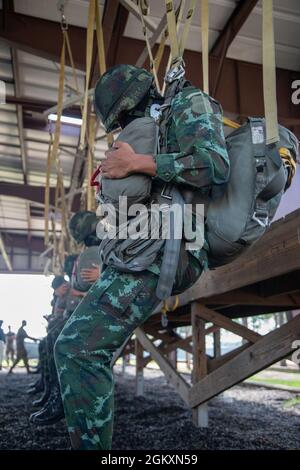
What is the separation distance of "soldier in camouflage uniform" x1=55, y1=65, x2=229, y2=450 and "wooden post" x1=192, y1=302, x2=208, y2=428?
2253 mm

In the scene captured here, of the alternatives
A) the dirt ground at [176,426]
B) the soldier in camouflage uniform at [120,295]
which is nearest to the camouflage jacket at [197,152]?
the soldier in camouflage uniform at [120,295]

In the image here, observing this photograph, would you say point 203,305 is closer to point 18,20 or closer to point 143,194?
point 143,194

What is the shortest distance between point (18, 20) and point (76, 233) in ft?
10.4

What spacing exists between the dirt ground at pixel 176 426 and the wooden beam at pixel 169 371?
0.92 feet

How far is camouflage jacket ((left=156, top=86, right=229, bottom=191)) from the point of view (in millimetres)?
1329

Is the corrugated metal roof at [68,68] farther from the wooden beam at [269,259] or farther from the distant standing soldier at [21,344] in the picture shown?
the distant standing soldier at [21,344]

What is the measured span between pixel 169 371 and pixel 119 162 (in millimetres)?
3380

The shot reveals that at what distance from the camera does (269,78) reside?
52.9 inches

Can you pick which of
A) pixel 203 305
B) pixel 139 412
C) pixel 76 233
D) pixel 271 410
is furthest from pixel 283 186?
pixel 271 410

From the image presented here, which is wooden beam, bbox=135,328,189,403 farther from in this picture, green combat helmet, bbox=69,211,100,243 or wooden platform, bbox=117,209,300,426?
green combat helmet, bbox=69,211,100,243

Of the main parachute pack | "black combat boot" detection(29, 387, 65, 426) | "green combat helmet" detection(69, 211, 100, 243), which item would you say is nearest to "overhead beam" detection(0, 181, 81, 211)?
"green combat helmet" detection(69, 211, 100, 243)

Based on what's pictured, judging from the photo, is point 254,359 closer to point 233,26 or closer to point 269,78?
point 269,78

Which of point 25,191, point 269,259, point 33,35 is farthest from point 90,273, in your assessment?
point 25,191

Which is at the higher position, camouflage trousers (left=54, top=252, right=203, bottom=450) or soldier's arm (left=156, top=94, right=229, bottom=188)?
soldier's arm (left=156, top=94, right=229, bottom=188)
